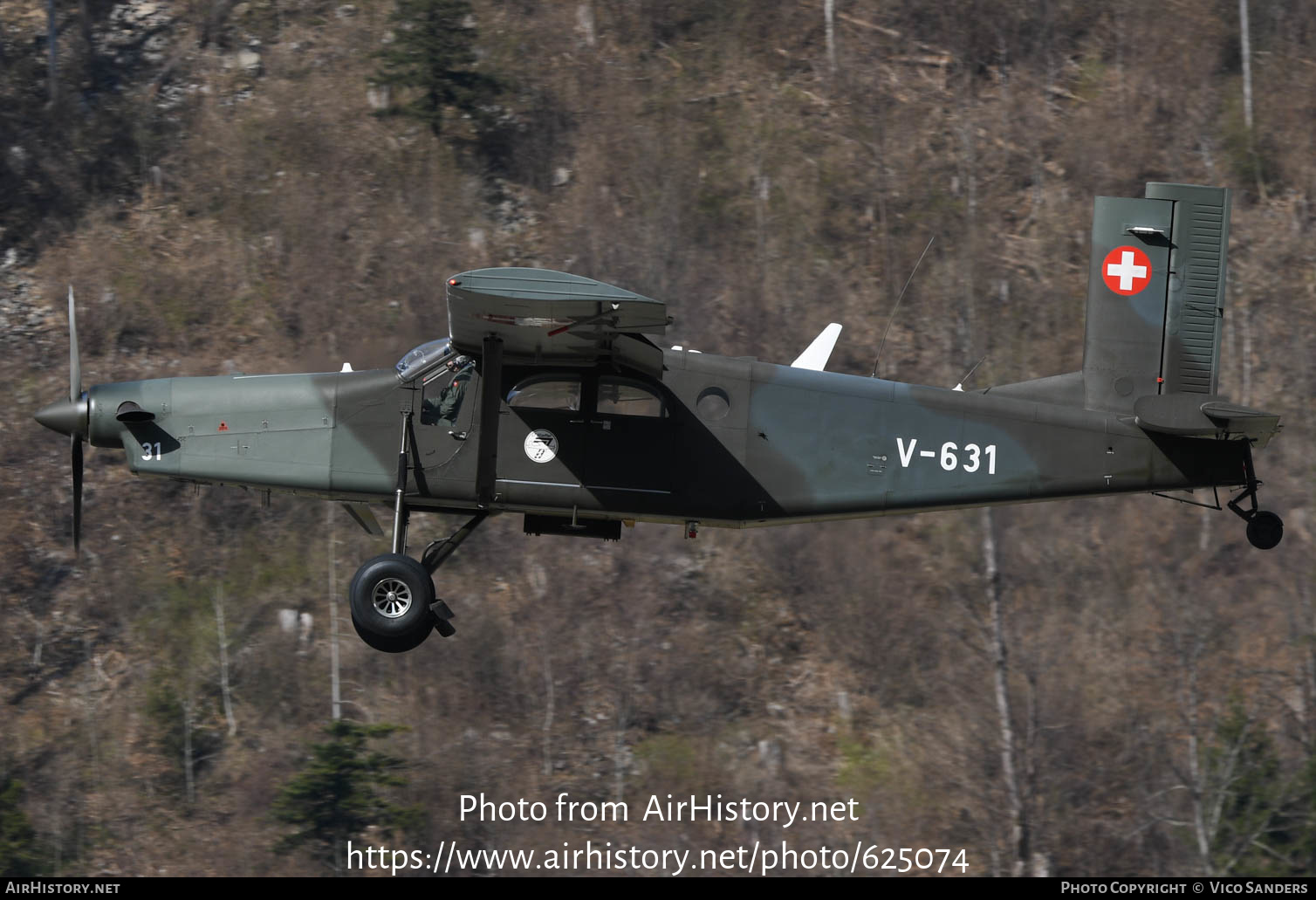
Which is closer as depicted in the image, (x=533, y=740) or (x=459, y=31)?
(x=533, y=740)

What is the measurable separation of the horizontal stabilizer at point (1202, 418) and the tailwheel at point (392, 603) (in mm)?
6127

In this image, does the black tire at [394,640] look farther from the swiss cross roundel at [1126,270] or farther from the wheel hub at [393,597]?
the swiss cross roundel at [1126,270]

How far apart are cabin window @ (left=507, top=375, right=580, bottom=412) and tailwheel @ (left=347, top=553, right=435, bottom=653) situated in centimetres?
155

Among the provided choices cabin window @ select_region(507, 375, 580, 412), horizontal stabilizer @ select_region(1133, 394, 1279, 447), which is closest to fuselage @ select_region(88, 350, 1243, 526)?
cabin window @ select_region(507, 375, 580, 412)

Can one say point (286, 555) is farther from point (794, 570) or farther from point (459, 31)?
point (459, 31)

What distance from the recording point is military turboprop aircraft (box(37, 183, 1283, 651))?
1448 centimetres

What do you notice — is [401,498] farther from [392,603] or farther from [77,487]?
[77,487]

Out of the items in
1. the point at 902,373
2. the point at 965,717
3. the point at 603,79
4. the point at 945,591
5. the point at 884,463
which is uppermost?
the point at 884,463

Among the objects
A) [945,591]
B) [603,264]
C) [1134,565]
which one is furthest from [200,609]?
[1134,565]

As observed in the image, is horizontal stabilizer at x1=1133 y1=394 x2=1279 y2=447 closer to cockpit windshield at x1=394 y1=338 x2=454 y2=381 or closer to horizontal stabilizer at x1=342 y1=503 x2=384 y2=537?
cockpit windshield at x1=394 y1=338 x2=454 y2=381

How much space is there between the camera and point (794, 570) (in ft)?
100

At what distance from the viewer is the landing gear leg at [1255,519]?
15008mm

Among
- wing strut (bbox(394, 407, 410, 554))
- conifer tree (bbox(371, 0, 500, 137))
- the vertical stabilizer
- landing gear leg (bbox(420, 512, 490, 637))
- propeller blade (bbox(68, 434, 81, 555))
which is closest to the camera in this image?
wing strut (bbox(394, 407, 410, 554))

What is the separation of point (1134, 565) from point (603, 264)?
35.7 feet
